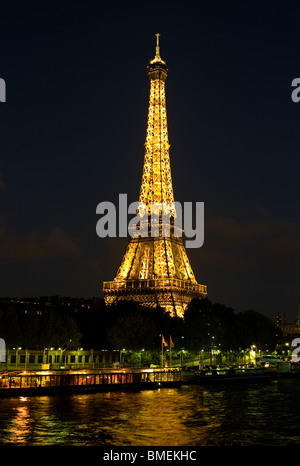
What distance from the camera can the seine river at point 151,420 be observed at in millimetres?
34688

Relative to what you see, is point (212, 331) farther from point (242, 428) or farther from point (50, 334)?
point (242, 428)

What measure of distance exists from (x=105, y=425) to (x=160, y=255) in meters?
84.5

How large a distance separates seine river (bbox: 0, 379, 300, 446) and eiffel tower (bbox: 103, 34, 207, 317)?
58715 mm

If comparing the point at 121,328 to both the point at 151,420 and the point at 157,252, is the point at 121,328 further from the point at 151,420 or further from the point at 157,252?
the point at 151,420

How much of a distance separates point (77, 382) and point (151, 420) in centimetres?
2168

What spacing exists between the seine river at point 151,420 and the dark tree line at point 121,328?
25.1 m

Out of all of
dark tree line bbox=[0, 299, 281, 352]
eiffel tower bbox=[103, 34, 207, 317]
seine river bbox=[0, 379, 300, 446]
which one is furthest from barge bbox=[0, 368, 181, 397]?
eiffel tower bbox=[103, 34, 207, 317]

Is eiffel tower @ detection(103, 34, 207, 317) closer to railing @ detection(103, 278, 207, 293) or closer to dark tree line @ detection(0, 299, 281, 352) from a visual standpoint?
railing @ detection(103, 278, 207, 293)

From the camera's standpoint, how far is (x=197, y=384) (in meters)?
76.2

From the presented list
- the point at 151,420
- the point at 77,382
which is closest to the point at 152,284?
the point at 77,382

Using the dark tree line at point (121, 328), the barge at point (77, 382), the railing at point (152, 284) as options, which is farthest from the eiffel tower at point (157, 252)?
the barge at point (77, 382)

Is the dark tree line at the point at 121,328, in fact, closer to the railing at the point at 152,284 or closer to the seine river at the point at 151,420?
the railing at the point at 152,284

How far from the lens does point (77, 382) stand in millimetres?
61844
